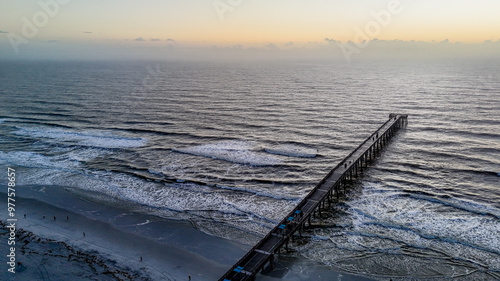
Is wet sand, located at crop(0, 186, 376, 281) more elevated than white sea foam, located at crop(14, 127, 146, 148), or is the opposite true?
white sea foam, located at crop(14, 127, 146, 148)

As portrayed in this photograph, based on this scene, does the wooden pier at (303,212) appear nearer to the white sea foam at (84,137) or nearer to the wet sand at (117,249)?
the wet sand at (117,249)

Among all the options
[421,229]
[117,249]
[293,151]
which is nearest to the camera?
[117,249]

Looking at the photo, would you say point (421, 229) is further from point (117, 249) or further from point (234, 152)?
point (234, 152)

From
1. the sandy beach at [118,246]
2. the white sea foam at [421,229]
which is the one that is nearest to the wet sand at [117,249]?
the sandy beach at [118,246]

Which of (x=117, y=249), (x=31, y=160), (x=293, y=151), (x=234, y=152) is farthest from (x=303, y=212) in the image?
(x=31, y=160)

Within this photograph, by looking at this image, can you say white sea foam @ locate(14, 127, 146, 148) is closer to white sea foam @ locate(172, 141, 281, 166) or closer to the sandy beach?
white sea foam @ locate(172, 141, 281, 166)

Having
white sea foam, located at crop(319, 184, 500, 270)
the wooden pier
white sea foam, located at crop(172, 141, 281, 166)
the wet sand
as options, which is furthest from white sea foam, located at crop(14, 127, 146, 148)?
white sea foam, located at crop(319, 184, 500, 270)
